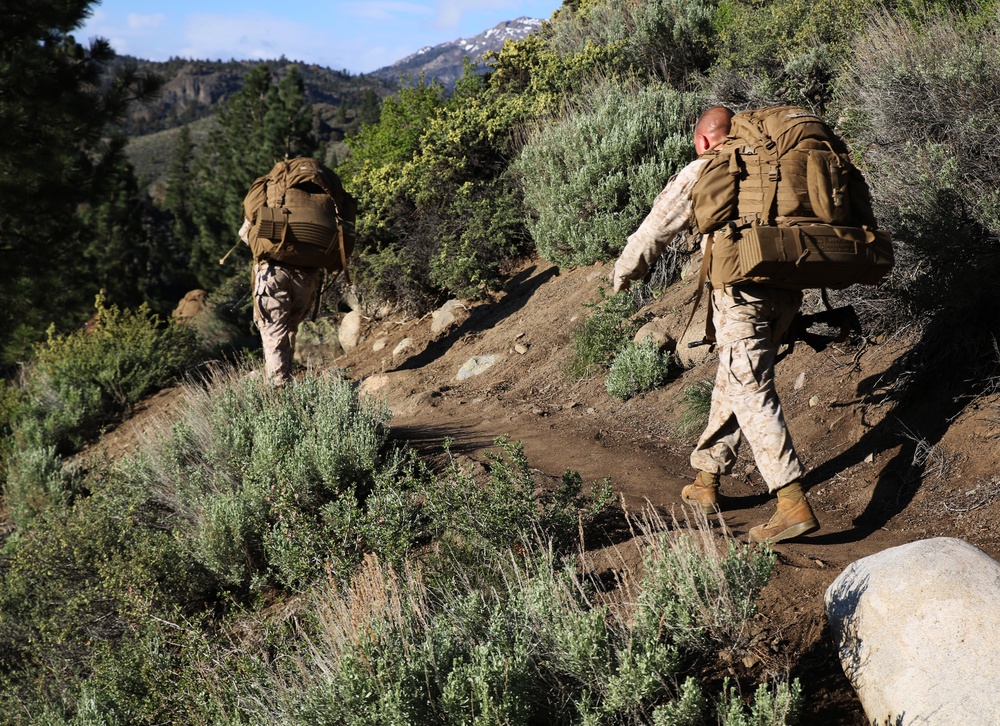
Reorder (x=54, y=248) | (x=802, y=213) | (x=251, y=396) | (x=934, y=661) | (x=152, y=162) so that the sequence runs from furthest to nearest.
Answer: (x=152, y=162) → (x=54, y=248) → (x=251, y=396) → (x=802, y=213) → (x=934, y=661)

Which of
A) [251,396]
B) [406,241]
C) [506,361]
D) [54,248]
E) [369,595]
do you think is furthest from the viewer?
[54,248]

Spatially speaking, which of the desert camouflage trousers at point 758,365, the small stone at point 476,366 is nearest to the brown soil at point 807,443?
the small stone at point 476,366

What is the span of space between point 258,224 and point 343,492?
2.97 metres

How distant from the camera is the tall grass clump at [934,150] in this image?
490 cm

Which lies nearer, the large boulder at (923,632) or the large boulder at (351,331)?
the large boulder at (923,632)

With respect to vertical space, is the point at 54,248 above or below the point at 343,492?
above

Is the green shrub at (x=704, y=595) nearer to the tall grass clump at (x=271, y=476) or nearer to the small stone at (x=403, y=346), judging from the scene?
the tall grass clump at (x=271, y=476)

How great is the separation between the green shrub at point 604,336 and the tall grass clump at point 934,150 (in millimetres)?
2287

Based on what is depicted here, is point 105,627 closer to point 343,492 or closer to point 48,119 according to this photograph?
point 343,492

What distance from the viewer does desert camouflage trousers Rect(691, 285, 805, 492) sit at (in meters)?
3.81

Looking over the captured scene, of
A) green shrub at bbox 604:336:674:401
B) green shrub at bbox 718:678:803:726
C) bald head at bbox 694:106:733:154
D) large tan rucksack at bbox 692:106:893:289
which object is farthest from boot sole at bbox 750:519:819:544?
green shrub at bbox 604:336:674:401

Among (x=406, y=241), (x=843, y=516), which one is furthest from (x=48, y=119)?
(x=843, y=516)

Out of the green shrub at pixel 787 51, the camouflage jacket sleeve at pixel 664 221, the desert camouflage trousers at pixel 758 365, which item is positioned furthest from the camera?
the green shrub at pixel 787 51

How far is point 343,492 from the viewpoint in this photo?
15.5 feet
